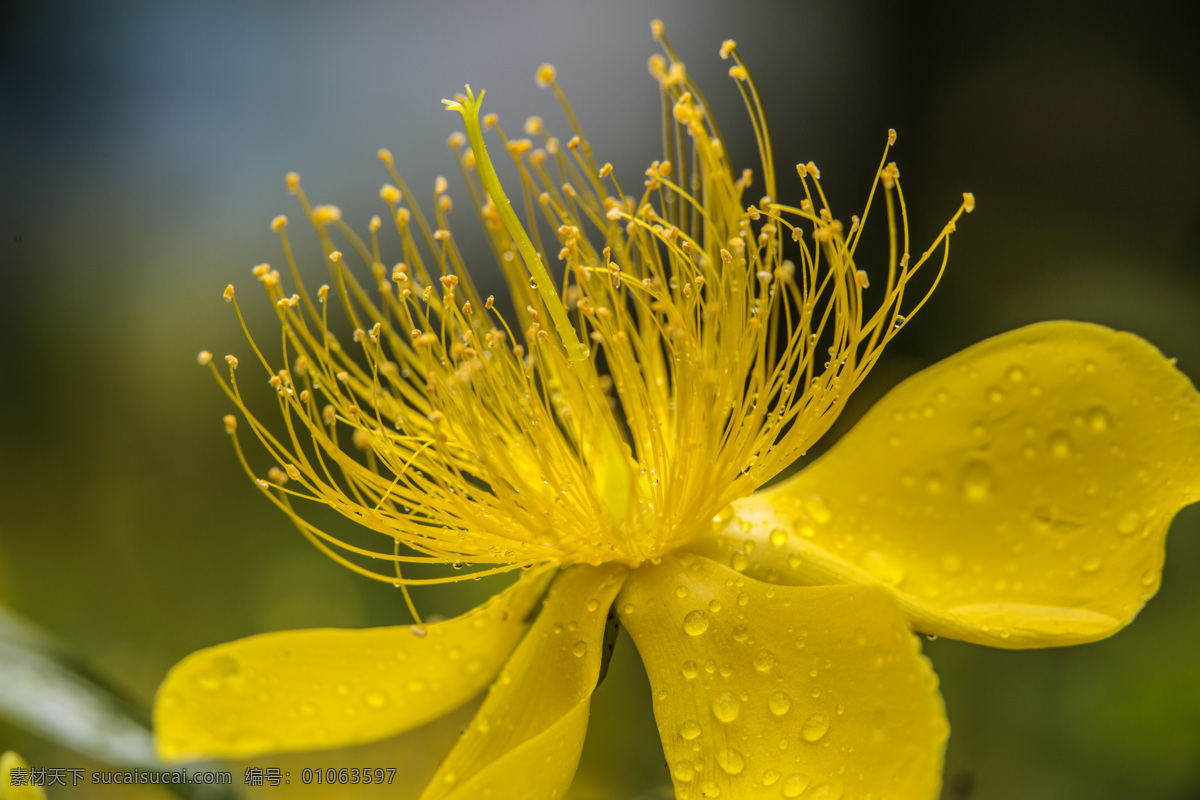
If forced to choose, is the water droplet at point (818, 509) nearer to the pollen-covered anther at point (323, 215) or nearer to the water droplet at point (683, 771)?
the water droplet at point (683, 771)

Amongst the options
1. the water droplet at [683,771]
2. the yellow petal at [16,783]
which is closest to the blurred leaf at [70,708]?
the yellow petal at [16,783]

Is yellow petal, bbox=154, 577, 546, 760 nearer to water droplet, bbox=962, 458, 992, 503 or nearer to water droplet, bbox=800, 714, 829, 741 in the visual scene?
water droplet, bbox=800, 714, 829, 741

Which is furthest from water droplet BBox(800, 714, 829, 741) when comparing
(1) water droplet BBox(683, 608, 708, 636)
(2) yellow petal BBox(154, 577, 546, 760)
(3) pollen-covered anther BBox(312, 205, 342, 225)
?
(3) pollen-covered anther BBox(312, 205, 342, 225)

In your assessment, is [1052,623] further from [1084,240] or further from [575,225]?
[1084,240]

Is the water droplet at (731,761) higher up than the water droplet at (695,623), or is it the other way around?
the water droplet at (695,623)

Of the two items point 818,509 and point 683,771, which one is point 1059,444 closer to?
point 818,509

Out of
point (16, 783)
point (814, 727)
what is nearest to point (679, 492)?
point (814, 727)
